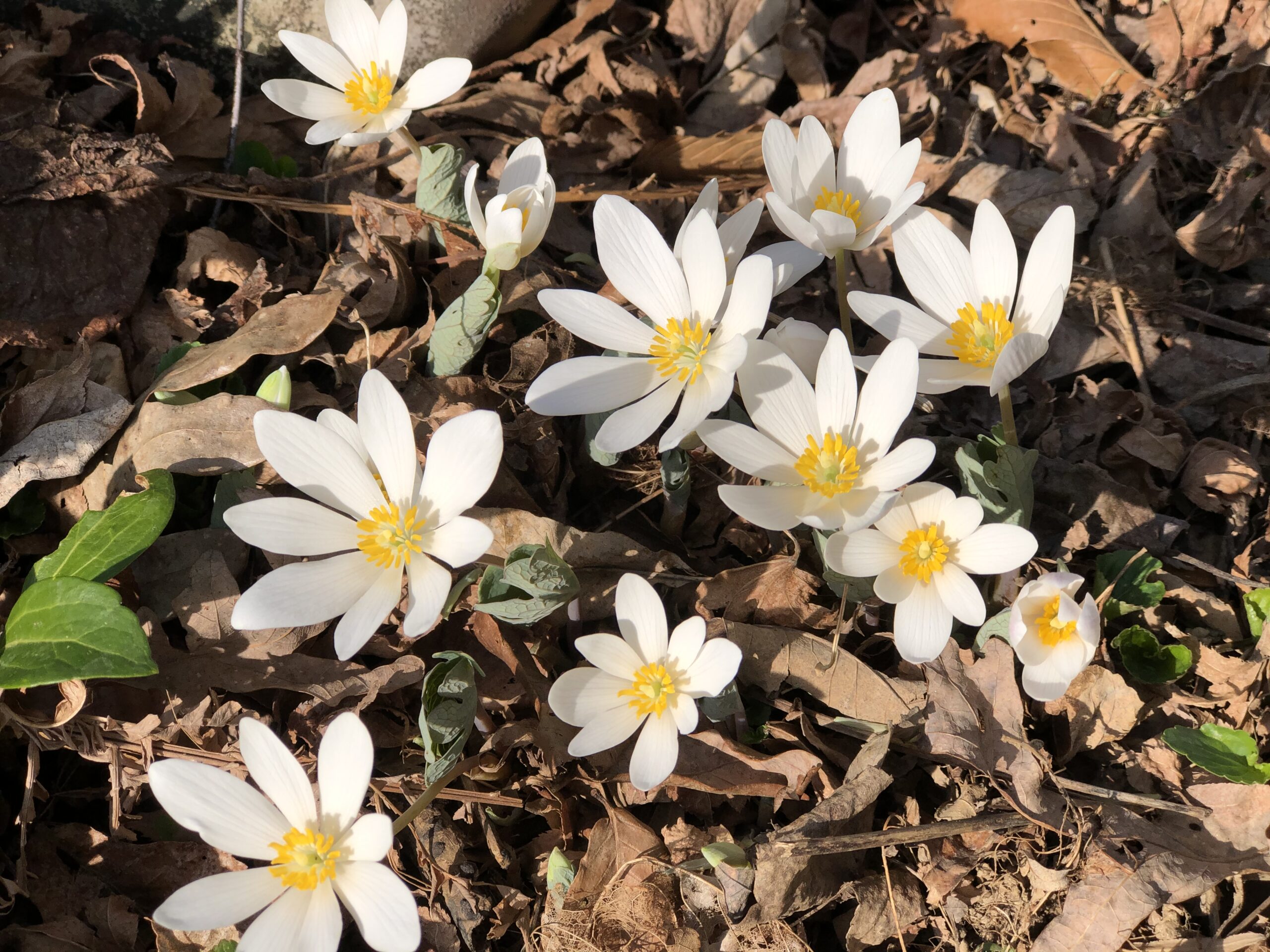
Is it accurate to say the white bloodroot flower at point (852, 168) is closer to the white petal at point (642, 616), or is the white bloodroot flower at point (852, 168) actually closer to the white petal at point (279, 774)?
the white petal at point (642, 616)

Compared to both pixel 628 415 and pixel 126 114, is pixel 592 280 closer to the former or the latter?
pixel 628 415

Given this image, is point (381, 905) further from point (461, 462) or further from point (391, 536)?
point (461, 462)

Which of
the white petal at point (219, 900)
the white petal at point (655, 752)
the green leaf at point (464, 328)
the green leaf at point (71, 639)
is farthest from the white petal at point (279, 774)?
the green leaf at point (464, 328)

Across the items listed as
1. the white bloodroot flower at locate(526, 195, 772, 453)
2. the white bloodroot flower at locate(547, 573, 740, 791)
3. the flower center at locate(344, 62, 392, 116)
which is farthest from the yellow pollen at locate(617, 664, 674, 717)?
the flower center at locate(344, 62, 392, 116)

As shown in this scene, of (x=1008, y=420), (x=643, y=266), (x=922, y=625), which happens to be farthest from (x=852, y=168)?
(x=922, y=625)

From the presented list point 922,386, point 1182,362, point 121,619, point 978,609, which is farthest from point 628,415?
point 1182,362

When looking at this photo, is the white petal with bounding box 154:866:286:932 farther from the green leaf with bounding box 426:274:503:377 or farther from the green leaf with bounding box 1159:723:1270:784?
the green leaf with bounding box 1159:723:1270:784
